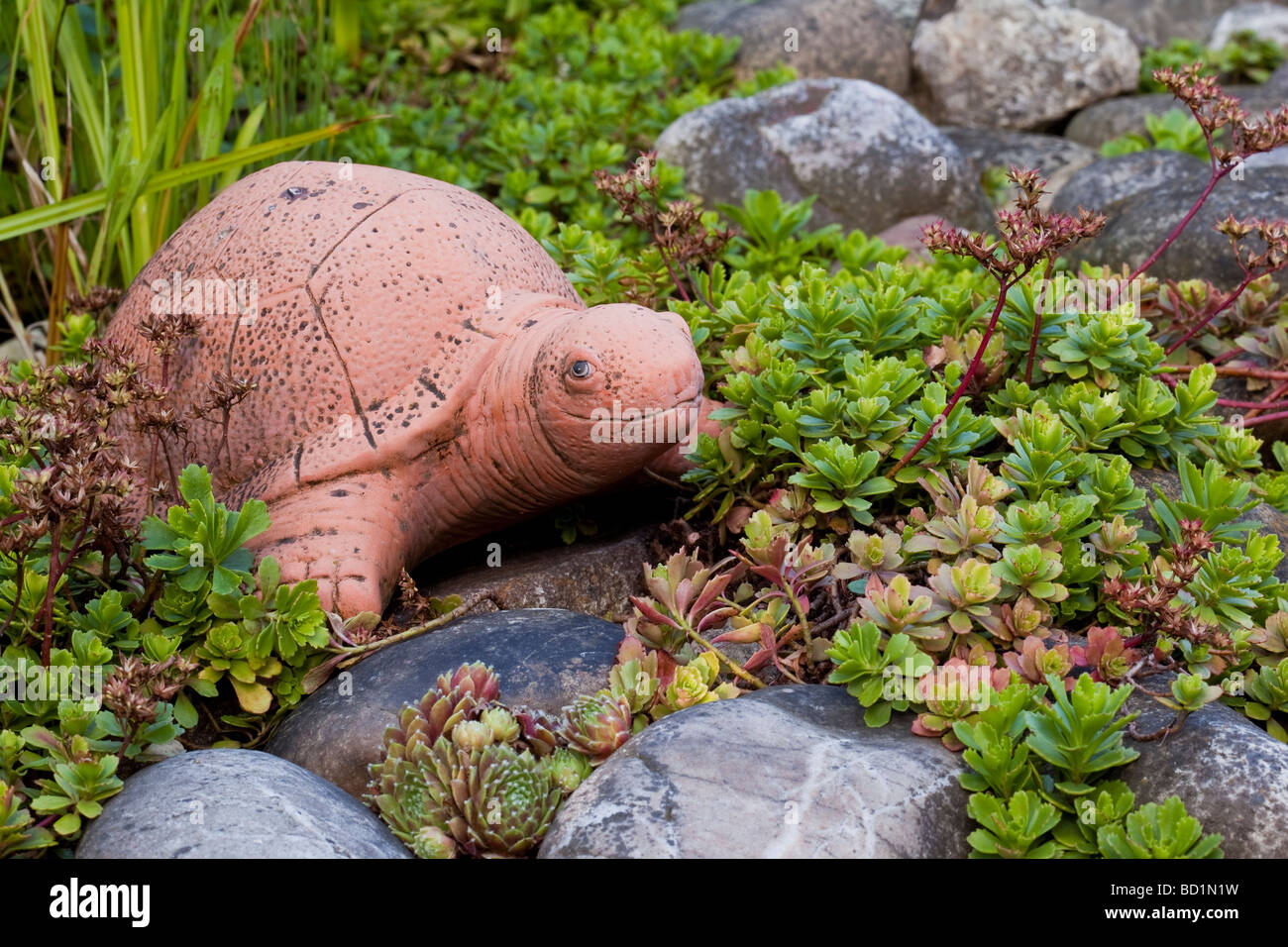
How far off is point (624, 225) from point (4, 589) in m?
2.81

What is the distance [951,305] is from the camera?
310 centimetres

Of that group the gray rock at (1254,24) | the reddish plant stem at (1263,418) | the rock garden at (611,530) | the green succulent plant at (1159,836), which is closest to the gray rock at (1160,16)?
the gray rock at (1254,24)

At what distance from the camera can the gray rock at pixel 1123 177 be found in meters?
4.82

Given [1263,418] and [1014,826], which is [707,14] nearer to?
[1263,418]

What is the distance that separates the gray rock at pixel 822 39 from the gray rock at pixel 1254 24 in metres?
2.26

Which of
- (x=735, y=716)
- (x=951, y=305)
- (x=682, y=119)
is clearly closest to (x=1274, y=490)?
(x=951, y=305)

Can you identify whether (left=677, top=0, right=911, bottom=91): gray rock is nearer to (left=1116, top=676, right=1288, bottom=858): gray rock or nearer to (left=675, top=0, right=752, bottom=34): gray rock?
(left=675, top=0, right=752, bottom=34): gray rock

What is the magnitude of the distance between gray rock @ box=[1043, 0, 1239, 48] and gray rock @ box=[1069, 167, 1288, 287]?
12.3 feet

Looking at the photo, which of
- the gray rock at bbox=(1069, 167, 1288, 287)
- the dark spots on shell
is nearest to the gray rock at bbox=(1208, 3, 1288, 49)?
the gray rock at bbox=(1069, 167, 1288, 287)

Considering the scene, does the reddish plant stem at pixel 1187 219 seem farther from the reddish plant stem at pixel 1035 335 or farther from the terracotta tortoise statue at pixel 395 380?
the terracotta tortoise statue at pixel 395 380

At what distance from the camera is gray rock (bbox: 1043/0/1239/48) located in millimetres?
7684

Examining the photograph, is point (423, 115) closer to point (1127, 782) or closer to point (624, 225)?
point (624, 225)

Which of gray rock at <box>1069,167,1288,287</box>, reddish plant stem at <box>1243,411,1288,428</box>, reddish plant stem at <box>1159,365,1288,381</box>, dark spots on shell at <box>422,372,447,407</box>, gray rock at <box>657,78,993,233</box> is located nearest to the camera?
dark spots on shell at <box>422,372,447,407</box>

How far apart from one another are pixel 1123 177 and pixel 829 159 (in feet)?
3.81
